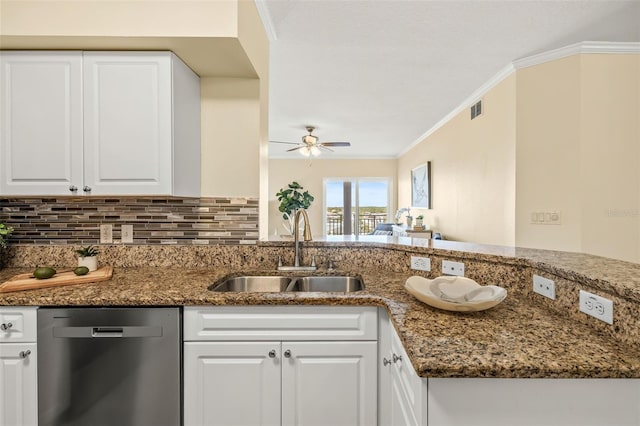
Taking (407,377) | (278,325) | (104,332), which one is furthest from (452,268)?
(104,332)

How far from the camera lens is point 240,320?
55.2 inches

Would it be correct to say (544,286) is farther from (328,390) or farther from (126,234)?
(126,234)

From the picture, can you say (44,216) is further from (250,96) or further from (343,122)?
(343,122)

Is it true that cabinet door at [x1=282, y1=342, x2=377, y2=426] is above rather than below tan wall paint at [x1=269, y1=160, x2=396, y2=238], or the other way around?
below

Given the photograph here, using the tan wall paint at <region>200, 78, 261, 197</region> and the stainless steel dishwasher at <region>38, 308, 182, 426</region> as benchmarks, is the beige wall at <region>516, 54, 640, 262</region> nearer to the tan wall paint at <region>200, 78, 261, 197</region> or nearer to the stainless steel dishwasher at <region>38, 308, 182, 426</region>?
the tan wall paint at <region>200, 78, 261, 197</region>

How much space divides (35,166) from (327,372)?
184 cm

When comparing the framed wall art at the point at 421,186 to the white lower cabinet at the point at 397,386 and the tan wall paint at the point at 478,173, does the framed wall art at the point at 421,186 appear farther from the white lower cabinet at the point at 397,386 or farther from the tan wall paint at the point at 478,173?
the white lower cabinet at the point at 397,386

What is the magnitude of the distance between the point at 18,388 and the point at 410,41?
3.05m

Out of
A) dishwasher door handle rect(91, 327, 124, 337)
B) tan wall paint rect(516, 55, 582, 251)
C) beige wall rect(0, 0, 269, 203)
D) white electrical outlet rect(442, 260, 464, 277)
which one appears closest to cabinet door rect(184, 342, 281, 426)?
dishwasher door handle rect(91, 327, 124, 337)

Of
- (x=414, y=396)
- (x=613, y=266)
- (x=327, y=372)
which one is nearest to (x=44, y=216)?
(x=327, y=372)

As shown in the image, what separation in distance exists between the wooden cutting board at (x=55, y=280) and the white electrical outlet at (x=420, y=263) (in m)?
1.67

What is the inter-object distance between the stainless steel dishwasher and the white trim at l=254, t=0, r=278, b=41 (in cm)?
183

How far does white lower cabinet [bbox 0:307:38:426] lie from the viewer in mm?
1372

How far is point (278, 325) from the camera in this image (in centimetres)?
141
